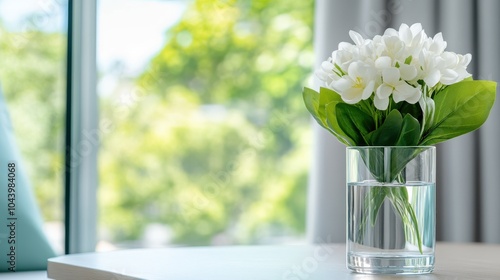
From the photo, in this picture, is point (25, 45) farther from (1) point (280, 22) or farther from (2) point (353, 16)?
(2) point (353, 16)

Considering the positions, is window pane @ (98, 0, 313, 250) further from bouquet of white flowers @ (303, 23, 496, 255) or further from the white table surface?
A: bouquet of white flowers @ (303, 23, 496, 255)

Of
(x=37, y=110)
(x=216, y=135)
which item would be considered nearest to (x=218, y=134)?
(x=216, y=135)

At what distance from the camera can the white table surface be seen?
109cm

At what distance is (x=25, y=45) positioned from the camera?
3.87 m

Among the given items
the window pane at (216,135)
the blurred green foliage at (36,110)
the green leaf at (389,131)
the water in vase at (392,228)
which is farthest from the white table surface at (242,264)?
the window pane at (216,135)

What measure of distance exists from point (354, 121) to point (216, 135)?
3755mm

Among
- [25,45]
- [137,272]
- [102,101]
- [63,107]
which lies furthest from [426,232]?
[102,101]

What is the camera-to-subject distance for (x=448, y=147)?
6.46 ft

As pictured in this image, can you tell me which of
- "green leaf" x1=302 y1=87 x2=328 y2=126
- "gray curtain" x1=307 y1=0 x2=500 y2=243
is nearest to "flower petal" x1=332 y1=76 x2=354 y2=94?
"green leaf" x1=302 y1=87 x2=328 y2=126

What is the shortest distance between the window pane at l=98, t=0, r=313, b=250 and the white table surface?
3.28 metres

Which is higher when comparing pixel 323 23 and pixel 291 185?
pixel 323 23

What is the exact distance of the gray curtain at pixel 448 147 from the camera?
6.23 feet

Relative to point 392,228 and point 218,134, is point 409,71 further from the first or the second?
point 218,134

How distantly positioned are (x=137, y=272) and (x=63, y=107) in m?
0.80
